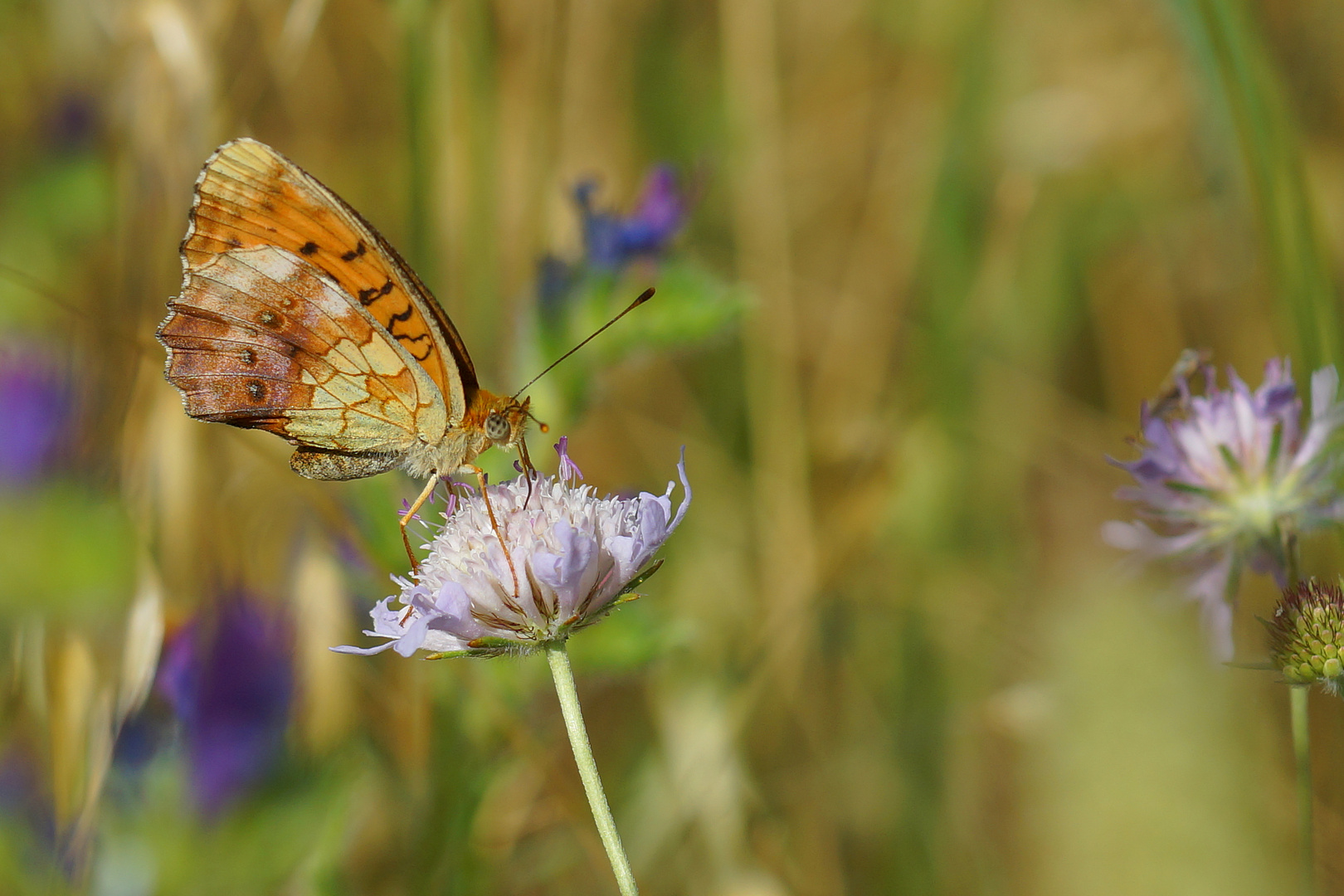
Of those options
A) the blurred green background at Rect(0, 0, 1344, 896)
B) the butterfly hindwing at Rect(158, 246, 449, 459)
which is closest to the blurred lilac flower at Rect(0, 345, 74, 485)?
the blurred green background at Rect(0, 0, 1344, 896)

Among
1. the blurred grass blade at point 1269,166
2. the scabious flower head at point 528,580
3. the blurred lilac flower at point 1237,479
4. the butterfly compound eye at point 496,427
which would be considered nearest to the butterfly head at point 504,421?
the butterfly compound eye at point 496,427

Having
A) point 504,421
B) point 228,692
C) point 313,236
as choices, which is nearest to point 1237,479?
point 504,421

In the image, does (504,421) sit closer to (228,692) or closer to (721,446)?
(228,692)

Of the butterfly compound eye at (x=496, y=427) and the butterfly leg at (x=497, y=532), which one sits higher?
the butterfly compound eye at (x=496, y=427)

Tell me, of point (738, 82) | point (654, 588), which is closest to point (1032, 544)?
point (654, 588)

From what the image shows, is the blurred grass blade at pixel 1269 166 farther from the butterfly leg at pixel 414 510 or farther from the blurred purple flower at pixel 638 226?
the butterfly leg at pixel 414 510
